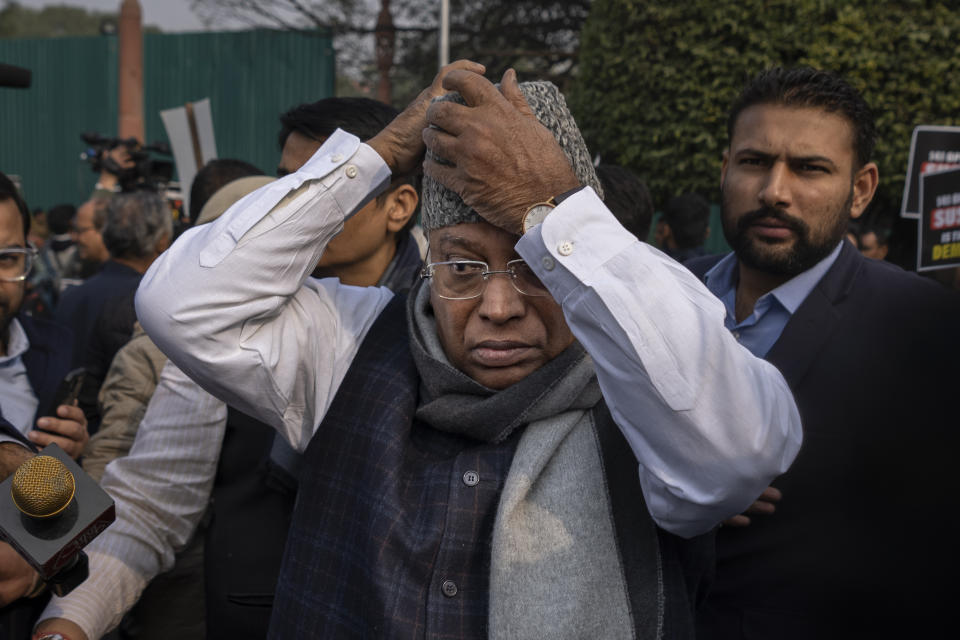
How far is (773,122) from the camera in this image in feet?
8.00

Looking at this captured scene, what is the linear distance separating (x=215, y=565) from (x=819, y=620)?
4.46 ft

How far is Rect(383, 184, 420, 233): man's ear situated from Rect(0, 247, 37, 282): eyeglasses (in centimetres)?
100

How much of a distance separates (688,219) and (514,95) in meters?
4.41

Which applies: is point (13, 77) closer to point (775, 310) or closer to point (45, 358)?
point (45, 358)

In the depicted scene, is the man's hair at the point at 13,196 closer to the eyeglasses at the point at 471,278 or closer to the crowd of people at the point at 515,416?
the crowd of people at the point at 515,416

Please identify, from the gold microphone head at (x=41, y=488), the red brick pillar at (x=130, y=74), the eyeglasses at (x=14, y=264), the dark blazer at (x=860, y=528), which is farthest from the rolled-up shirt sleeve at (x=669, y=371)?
the red brick pillar at (x=130, y=74)

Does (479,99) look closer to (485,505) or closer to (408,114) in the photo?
(408,114)

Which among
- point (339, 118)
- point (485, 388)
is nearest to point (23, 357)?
point (339, 118)

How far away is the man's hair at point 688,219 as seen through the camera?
18.4 ft

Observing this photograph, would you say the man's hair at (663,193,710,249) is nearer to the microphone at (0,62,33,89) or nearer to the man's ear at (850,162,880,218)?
the man's ear at (850,162,880,218)

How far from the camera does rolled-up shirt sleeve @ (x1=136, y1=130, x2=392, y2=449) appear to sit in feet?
4.90

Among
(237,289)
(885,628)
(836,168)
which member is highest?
(836,168)

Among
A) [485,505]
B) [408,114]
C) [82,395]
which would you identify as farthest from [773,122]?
[82,395]

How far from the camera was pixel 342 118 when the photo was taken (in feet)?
8.22
